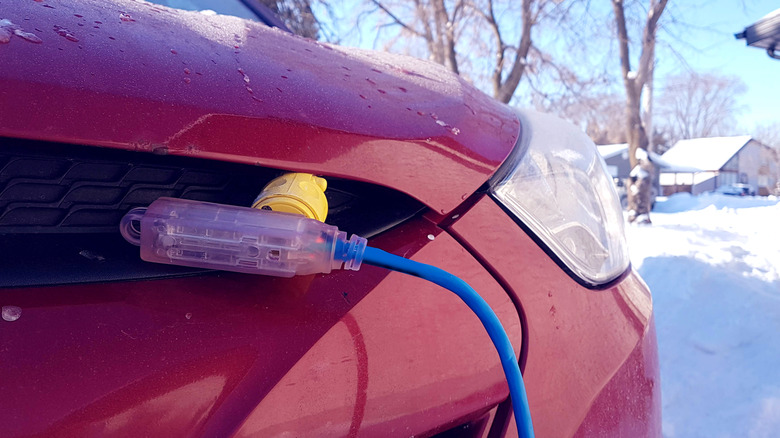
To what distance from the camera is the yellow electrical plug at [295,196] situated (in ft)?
2.16

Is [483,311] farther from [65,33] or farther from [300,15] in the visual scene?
[300,15]

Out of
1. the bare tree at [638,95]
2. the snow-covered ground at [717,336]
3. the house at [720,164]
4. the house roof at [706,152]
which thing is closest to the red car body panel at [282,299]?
the snow-covered ground at [717,336]

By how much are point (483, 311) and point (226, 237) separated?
356mm

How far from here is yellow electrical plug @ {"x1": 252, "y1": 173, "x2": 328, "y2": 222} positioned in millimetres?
659

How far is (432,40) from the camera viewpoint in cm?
1313

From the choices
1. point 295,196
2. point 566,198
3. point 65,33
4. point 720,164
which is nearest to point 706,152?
point 720,164

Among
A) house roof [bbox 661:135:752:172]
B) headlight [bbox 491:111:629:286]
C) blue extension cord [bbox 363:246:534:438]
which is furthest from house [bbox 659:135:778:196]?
blue extension cord [bbox 363:246:534:438]

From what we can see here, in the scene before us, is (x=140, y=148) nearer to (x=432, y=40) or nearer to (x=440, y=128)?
(x=440, y=128)

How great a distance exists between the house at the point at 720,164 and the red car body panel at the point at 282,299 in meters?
47.3

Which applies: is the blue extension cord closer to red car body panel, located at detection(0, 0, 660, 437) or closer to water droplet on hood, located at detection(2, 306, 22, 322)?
red car body panel, located at detection(0, 0, 660, 437)

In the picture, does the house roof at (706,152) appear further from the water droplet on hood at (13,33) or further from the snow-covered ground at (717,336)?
the water droplet on hood at (13,33)

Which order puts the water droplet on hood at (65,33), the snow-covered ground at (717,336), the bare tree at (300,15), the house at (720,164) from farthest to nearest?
the house at (720,164) < the bare tree at (300,15) < the snow-covered ground at (717,336) < the water droplet on hood at (65,33)

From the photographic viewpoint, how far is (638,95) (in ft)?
35.4

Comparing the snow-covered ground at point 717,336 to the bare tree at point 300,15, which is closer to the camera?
the snow-covered ground at point 717,336
